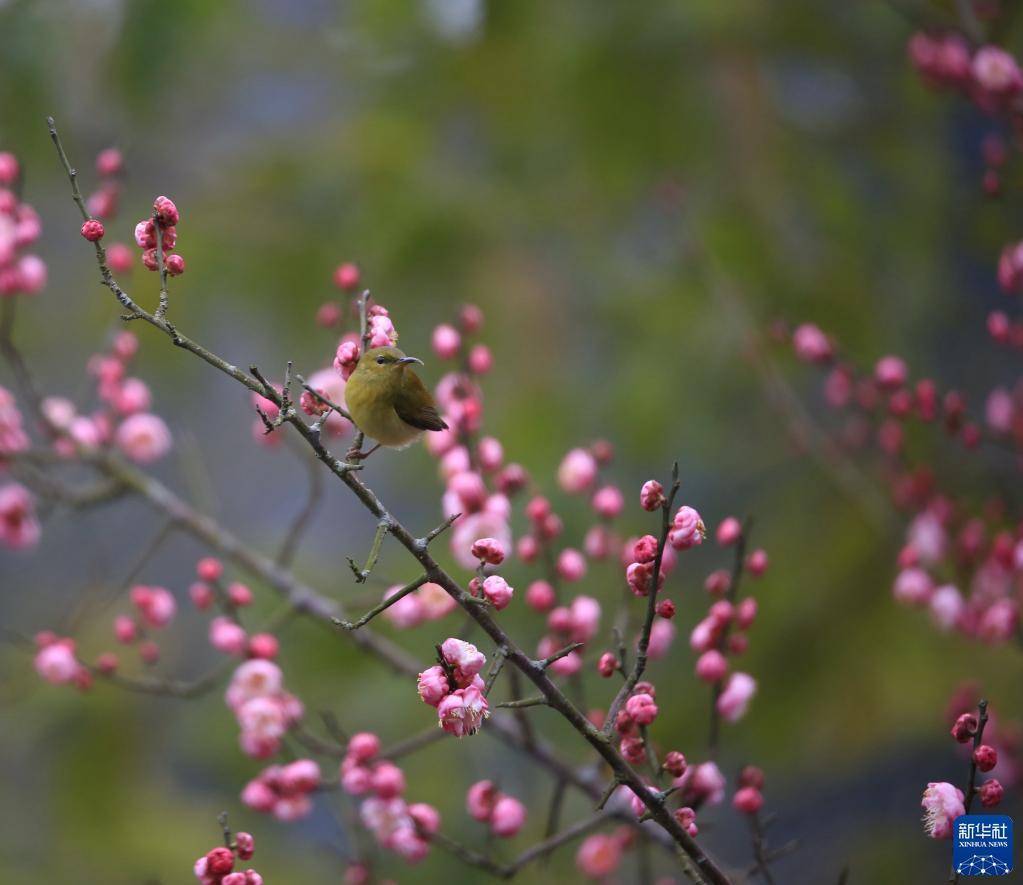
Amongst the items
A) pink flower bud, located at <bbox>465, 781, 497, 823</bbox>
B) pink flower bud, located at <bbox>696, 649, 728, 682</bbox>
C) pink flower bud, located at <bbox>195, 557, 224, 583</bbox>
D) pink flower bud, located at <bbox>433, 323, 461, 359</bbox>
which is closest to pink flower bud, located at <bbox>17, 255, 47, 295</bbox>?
pink flower bud, located at <bbox>195, 557, 224, 583</bbox>

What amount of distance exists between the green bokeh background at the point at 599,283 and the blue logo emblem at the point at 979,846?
122cm

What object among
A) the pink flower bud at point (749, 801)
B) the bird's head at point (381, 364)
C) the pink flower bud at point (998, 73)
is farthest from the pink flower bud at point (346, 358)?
the pink flower bud at point (998, 73)

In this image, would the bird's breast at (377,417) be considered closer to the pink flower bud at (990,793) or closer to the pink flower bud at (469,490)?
the pink flower bud at (469,490)

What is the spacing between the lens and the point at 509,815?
4.71 ft

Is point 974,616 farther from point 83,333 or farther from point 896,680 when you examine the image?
point 83,333

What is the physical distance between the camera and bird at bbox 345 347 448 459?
3.87 feet

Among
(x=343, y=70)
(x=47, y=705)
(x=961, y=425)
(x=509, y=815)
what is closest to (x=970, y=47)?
(x=961, y=425)

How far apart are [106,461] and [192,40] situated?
1481mm

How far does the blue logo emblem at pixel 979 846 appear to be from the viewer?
1.14 metres

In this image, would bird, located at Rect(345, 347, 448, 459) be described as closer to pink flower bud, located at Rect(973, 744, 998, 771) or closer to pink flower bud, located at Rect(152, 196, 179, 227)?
pink flower bud, located at Rect(152, 196, 179, 227)

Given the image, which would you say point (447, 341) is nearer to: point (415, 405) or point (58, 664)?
point (415, 405)

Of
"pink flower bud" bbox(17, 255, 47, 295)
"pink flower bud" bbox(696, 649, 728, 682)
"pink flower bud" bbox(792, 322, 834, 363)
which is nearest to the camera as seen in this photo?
"pink flower bud" bbox(696, 649, 728, 682)

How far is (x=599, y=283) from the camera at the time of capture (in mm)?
2965

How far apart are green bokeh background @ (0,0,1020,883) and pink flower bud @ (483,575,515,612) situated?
1.36 metres
